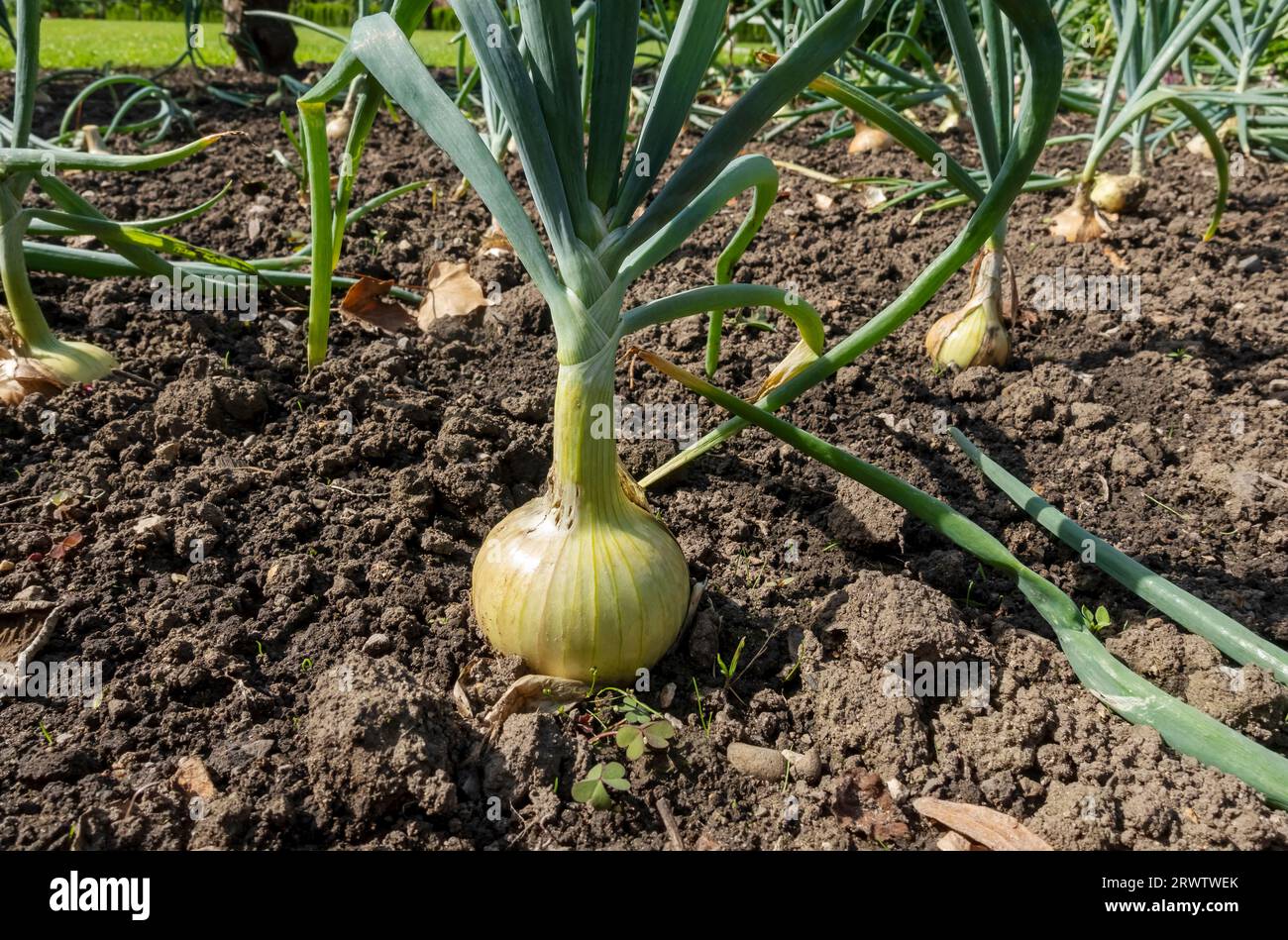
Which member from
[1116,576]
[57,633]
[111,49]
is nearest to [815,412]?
[1116,576]

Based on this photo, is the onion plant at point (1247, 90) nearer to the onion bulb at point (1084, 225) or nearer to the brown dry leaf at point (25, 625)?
the onion bulb at point (1084, 225)

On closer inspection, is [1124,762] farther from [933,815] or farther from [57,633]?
[57,633]

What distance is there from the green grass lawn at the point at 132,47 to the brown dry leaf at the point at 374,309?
2391mm

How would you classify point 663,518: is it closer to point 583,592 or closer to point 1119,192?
point 583,592

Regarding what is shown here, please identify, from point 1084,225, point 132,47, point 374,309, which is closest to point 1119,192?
point 1084,225

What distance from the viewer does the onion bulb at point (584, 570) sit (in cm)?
122

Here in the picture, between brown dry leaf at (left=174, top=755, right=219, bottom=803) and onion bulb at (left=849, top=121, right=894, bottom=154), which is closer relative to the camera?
brown dry leaf at (left=174, top=755, right=219, bottom=803)

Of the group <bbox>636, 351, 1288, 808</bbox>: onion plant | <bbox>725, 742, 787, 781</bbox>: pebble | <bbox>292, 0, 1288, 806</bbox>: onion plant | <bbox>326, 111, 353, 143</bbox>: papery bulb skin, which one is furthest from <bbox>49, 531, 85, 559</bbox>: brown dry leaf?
<bbox>326, 111, 353, 143</bbox>: papery bulb skin

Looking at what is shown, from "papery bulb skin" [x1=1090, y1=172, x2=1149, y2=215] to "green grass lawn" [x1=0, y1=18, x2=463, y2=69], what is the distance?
9.28 feet

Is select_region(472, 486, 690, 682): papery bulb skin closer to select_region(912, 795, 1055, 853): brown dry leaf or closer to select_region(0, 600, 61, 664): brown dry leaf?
select_region(912, 795, 1055, 853): brown dry leaf

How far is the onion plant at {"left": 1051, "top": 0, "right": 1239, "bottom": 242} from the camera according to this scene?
243 centimetres

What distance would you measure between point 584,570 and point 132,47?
9117 millimetres

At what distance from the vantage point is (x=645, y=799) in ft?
3.96

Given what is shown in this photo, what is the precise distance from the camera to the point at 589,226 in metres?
1.21
